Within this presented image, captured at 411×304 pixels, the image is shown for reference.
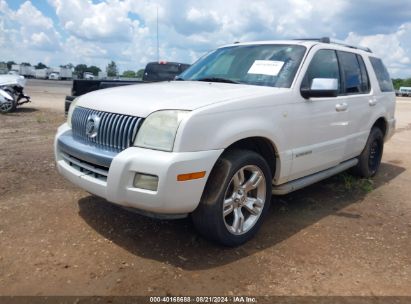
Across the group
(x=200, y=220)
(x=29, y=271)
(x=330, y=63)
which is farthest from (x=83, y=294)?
(x=330, y=63)

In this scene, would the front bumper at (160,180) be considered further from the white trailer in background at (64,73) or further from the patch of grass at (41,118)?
the white trailer in background at (64,73)

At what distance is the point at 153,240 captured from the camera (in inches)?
144

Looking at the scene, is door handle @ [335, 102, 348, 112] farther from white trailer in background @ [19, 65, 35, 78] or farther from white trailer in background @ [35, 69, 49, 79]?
white trailer in background @ [19, 65, 35, 78]

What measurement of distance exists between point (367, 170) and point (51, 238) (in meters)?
4.39

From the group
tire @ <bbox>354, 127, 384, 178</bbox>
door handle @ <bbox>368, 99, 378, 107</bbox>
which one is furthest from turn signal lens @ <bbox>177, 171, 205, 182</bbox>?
tire @ <bbox>354, 127, 384, 178</bbox>

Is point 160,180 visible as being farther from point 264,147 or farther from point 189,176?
point 264,147

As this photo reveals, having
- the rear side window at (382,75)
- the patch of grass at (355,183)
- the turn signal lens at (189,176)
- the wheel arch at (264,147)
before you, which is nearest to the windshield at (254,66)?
the wheel arch at (264,147)

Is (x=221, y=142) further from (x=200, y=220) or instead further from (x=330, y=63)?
(x=330, y=63)

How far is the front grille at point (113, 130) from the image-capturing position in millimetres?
3184

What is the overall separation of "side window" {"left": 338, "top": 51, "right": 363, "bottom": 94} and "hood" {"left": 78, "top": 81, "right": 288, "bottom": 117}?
4.92 ft

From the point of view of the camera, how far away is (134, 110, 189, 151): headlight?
301 centimetres

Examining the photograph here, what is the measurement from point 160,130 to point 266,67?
65.5 inches

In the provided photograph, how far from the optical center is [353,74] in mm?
5199

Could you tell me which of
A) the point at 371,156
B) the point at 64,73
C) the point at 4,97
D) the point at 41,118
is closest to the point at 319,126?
the point at 371,156
